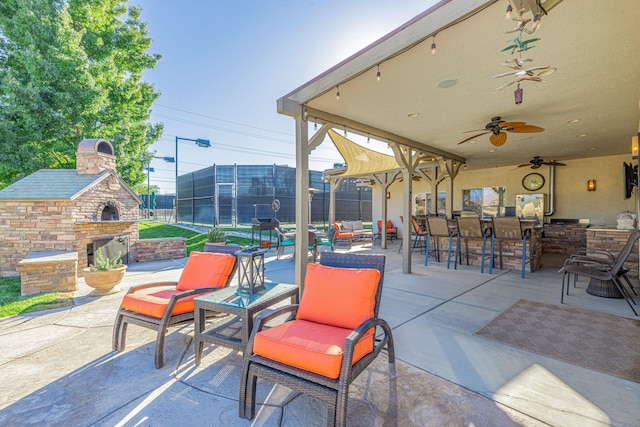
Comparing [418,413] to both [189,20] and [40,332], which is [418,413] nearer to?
[40,332]

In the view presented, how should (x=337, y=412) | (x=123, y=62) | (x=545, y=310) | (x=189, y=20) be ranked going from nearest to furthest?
(x=337, y=412), (x=545, y=310), (x=189, y=20), (x=123, y=62)

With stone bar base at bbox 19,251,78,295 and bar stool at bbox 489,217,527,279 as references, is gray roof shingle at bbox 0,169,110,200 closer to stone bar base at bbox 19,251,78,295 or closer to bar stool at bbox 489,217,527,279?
stone bar base at bbox 19,251,78,295

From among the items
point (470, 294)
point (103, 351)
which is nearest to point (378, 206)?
point (470, 294)

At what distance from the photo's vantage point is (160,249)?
7.34 metres

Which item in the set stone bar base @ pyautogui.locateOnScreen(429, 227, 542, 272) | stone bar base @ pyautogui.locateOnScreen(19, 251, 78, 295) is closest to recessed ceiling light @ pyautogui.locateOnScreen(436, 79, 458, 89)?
stone bar base @ pyautogui.locateOnScreen(429, 227, 542, 272)

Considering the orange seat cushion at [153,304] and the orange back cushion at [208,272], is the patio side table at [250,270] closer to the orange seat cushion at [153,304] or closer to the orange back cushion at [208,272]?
the orange back cushion at [208,272]

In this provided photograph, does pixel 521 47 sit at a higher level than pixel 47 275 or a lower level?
higher

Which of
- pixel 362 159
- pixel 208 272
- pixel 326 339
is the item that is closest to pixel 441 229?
pixel 362 159

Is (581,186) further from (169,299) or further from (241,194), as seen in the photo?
(241,194)

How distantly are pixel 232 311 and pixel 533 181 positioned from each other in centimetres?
1077

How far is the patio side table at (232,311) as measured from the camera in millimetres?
2253

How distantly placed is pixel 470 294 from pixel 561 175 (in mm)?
7455

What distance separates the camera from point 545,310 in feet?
12.1

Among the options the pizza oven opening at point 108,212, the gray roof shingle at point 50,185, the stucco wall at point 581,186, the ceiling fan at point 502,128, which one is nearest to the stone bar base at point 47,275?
the gray roof shingle at point 50,185
